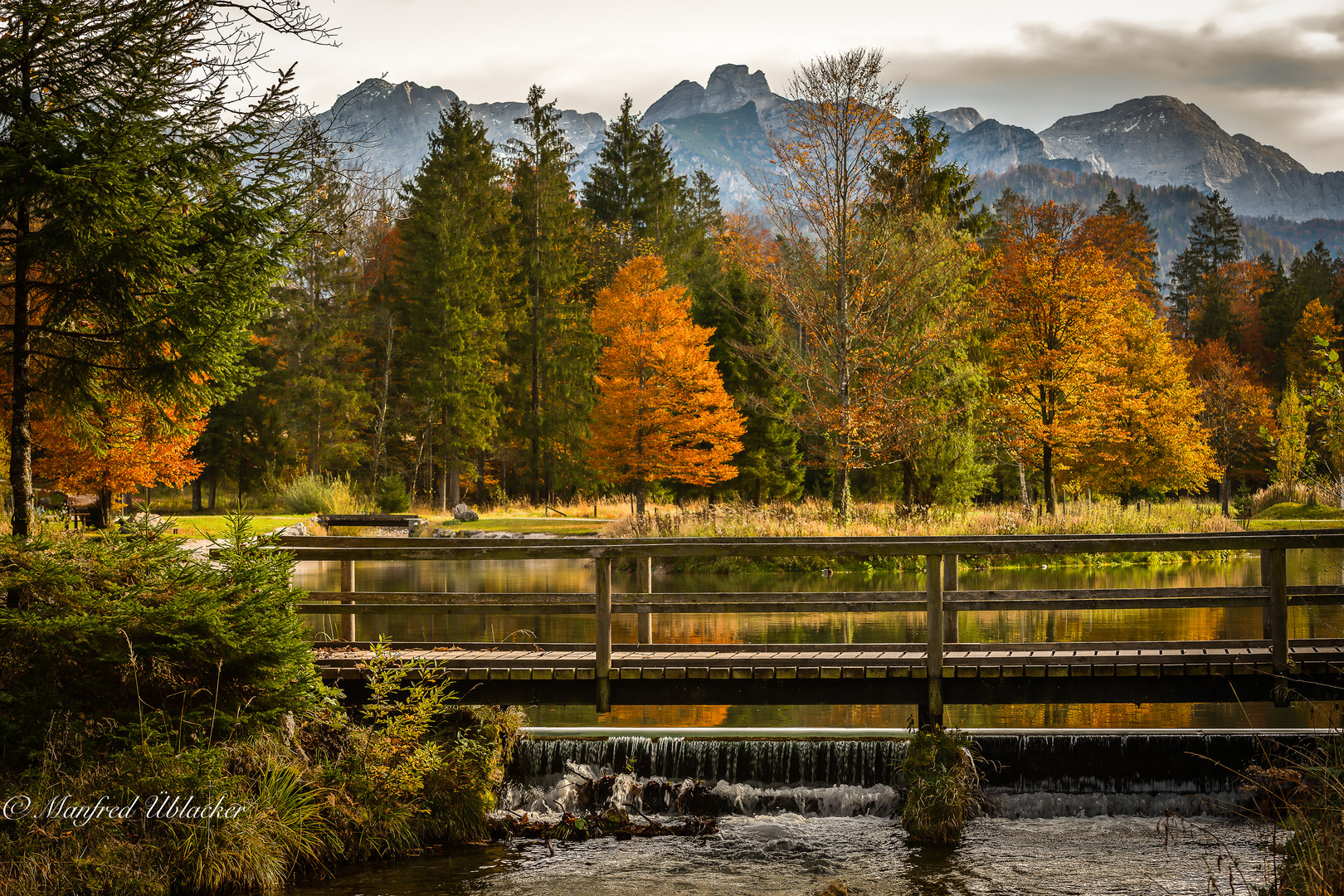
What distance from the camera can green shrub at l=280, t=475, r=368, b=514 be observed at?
3098 cm

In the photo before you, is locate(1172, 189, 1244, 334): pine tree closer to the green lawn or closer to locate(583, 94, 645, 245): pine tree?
locate(583, 94, 645, 245): pine tree

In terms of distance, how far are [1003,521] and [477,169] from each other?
31.0 metres

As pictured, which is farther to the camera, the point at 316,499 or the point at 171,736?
the point at 316,499

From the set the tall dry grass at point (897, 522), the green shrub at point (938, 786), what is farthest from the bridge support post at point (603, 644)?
the tall dry grass at point (897, 522)

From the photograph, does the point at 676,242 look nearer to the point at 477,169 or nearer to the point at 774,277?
the point at 477,169

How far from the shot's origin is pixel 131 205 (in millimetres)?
6754

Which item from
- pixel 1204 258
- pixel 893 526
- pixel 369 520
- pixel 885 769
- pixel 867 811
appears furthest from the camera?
pixel 1204 258

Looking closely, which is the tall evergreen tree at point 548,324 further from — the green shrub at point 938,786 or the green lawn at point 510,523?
the green shrub at point 938,786

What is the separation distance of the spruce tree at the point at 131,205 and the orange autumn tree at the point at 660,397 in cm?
2286

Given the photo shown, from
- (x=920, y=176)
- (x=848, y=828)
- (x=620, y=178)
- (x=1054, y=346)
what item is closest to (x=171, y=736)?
(x=848, y=828)

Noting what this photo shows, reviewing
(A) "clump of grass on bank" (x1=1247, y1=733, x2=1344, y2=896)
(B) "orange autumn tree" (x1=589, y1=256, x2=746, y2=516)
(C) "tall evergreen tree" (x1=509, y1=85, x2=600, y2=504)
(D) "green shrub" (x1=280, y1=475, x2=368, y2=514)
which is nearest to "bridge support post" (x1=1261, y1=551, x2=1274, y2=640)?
(A) "clump of grass on bank" (x1=1247, y1=733, x2=1344, y2=896)

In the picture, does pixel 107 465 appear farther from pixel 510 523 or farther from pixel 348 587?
pixel 348 587

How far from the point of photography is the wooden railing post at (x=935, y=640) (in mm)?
7918

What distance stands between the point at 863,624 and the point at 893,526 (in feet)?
25.4
